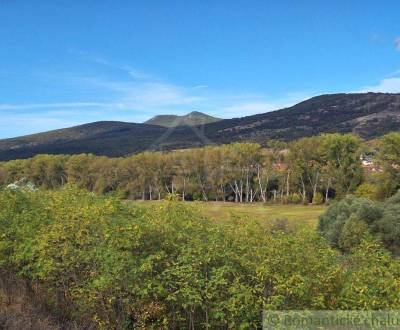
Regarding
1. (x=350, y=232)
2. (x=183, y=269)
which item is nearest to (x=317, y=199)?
(x=350, y=232)

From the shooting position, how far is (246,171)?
99.0 m

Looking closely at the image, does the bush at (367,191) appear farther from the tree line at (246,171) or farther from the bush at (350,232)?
the bush at (350,232)

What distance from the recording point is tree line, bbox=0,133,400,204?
298 ft

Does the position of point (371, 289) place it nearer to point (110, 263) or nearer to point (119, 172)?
point (110, 263)

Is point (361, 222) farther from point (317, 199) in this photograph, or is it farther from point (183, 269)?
point (317, 199)

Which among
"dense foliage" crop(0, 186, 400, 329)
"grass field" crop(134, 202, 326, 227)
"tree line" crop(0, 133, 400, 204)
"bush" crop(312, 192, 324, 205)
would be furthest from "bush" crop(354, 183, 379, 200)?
"dense foliage" crop(0, 186, 400, 329)

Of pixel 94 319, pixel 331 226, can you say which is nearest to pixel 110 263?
→ pixel 94 319

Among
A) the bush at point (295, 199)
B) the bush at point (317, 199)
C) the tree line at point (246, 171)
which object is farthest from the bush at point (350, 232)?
the bush at point (295, 199)

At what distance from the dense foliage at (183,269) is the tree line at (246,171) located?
8019 centimetres

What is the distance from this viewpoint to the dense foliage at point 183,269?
8.55 metres

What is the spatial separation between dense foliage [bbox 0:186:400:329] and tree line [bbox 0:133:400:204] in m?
80.2

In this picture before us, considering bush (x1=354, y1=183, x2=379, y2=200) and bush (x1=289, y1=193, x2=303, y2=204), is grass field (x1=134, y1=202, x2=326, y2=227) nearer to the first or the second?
bush (x1=289, y1=193, x2=303, y2=204)

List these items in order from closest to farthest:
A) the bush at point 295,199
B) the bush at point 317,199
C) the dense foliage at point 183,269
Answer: the dense foliage at point 183,269, the bush at point 317,199, the bush at point 295,199

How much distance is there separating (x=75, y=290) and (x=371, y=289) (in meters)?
6.04
